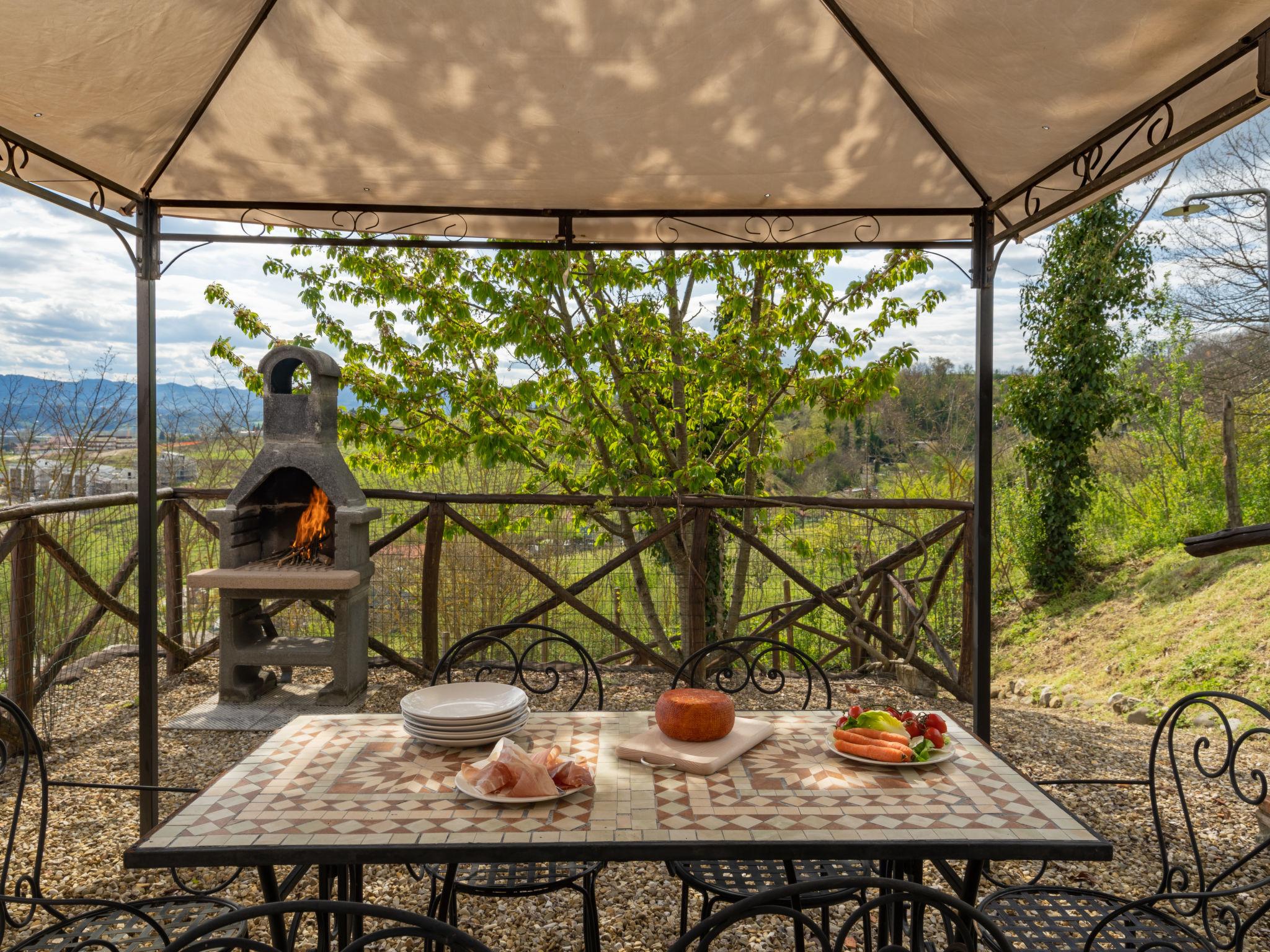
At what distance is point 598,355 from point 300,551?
2215mm

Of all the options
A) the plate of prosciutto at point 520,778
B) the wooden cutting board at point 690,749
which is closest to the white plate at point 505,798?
the plate of prosciutto at point 520,778

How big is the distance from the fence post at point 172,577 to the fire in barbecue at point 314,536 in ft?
3.36

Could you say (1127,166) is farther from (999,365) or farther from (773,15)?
(999,365)

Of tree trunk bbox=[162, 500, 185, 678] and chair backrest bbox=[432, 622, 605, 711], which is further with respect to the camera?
tree trunk bbox=[162, 500, 185, 678]

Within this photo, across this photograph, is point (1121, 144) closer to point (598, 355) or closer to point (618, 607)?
point (598, 355)

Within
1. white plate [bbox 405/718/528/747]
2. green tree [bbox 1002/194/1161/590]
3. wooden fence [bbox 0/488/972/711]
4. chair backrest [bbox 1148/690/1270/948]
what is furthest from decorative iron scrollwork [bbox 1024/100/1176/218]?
green tree [bbox 1002/194/1161/590]

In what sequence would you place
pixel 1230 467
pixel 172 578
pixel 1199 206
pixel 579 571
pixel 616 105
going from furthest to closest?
pixel 1199 206 → pixel 579 571 → pixel 172 578 → pixel 1230 467 → pixel 616 105

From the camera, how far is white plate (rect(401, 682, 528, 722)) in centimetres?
193

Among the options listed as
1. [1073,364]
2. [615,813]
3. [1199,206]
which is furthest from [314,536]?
[1073,364]

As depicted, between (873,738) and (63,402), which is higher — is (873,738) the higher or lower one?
the lower one

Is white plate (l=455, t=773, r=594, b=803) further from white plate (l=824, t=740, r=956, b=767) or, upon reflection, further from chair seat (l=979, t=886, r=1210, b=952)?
chair seat (l=979, t=886, r=1210, b=952)

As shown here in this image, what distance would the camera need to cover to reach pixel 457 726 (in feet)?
6.23

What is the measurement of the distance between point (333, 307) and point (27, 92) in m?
3.87

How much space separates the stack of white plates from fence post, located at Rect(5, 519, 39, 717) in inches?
113
